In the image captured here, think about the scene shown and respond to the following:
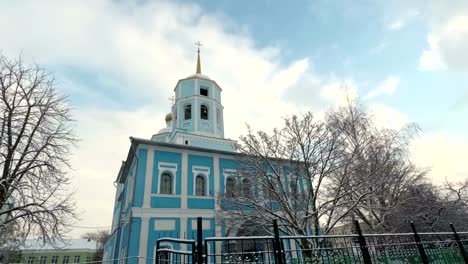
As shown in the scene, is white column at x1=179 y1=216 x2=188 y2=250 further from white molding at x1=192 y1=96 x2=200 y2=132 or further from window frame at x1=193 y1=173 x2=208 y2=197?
white molding at x1=192 y1=96 x2=200 y2=132

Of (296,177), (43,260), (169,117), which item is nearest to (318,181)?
(296,177)

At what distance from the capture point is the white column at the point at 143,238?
12125 mm

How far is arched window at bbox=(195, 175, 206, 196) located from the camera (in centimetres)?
1496

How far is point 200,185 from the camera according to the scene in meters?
15.2

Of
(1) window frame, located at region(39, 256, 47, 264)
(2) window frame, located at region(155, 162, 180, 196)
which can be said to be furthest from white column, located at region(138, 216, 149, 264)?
(1) window frame, located at region(39, 256, 47, 264)

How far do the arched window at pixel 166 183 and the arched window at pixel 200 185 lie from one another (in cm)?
147

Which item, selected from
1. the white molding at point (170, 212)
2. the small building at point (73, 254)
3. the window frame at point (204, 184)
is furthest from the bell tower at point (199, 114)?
the small building at point (73, 254)

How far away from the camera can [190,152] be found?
15.5m

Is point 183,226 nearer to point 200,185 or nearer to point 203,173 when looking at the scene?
point 200,185

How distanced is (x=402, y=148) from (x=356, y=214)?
4.24 metres

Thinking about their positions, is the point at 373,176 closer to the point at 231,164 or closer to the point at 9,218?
the point at 231,164

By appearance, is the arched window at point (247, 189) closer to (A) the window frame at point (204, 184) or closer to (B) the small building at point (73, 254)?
(A) the window frame at point (204, 184)

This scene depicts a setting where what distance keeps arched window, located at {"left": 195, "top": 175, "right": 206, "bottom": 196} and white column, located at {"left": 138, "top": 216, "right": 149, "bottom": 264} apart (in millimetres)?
3077

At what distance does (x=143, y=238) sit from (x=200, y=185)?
13.5 ft
